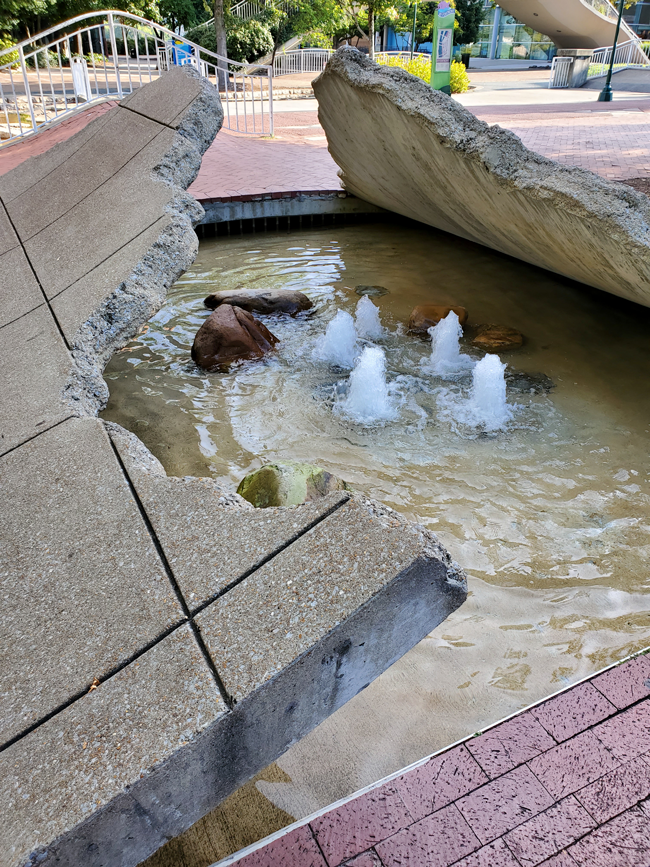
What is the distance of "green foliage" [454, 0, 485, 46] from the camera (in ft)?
119

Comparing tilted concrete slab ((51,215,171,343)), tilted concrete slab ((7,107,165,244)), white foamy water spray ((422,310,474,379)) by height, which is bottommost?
white foamy water spray ((422,310,474,379))

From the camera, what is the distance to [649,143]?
41.5 feet

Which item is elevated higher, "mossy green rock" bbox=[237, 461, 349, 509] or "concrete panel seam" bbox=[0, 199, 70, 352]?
"concrete panel seam" bbox=[0, 199, 70, 352]

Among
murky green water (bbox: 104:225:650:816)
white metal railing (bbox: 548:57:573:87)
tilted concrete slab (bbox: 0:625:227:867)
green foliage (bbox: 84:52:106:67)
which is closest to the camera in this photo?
tilted concrete slab (bbox: 0:625:227:867)

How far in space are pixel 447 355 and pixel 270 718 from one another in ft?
14.8

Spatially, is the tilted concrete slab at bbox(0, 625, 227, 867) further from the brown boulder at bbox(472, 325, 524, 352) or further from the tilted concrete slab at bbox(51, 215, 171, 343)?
the brown boulder at bbox(472, 325, 524, 352)

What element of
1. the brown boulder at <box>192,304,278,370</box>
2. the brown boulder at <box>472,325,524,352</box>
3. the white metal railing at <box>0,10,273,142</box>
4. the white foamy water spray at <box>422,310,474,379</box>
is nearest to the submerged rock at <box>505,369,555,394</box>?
the white foamy water spray at <box>422,310,474,379</box>

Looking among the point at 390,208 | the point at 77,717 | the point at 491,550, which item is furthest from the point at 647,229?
the point at 390,208

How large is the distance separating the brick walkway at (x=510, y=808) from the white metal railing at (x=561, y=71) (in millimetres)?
29817

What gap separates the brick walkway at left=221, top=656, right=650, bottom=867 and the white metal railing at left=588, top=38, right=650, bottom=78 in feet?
106

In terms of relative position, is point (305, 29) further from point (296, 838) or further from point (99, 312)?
point (296, 838)

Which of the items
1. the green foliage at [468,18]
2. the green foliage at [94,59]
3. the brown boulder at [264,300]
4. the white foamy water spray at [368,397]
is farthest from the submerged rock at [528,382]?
the green foliage at [468,18]

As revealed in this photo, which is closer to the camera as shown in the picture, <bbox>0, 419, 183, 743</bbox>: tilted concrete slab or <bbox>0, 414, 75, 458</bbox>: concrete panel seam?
<bbox>0, 419, 183, 743</bbox>: tilted concrete slab

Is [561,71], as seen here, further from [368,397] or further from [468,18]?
[368,397]
